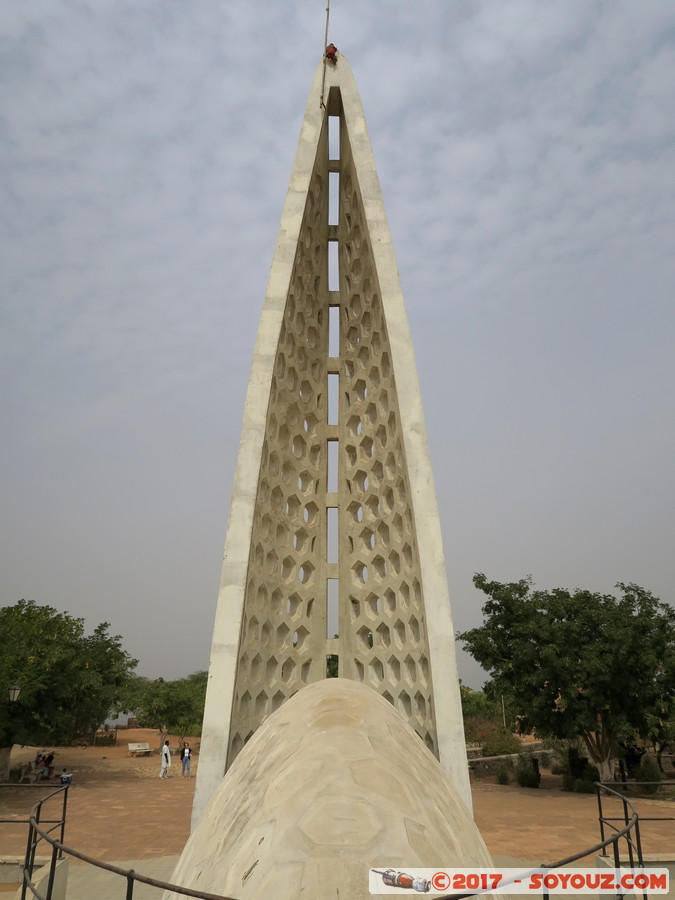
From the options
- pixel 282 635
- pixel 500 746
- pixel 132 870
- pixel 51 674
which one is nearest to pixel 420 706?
pixel 282 635

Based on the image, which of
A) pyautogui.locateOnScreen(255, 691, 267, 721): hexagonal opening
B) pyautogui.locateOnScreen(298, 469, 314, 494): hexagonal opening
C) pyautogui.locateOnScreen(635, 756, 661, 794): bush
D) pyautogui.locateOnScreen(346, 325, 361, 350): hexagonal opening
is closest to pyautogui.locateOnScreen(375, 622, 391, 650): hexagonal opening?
pyautogui.locateOnScreen(255, 691, 267, 721): hexagonal opening

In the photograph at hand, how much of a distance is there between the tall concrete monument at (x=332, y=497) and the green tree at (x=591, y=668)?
10.4 m

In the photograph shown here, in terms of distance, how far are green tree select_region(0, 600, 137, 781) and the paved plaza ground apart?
4.75 feet

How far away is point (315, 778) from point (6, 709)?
14774 millimetres

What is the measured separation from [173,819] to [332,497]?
8.29 meters

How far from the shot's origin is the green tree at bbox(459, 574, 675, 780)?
53.1ft

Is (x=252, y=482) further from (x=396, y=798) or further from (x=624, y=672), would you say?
(x=624, y=672)

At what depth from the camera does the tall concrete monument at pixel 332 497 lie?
6531mm

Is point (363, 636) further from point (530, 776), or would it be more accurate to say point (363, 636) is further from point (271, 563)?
point (530, 776)

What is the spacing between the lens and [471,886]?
2.94 m

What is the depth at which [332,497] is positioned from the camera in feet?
28.8

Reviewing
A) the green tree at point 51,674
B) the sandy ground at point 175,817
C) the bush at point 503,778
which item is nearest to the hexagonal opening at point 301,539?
the sandy ground at point 175,817

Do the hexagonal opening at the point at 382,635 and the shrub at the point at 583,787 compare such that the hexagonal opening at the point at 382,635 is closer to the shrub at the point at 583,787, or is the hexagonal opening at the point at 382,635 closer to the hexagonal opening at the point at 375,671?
the hexagonal opening at the point at 375,671

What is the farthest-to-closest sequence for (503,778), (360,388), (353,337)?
1. (503,778)
2. (353,337)
3. (360,388)
